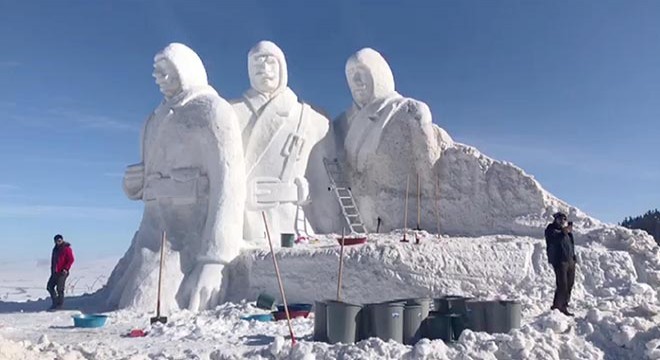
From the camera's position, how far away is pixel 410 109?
528 inches

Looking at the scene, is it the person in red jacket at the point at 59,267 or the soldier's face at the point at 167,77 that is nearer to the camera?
the person in red jacket at the point at 59,267

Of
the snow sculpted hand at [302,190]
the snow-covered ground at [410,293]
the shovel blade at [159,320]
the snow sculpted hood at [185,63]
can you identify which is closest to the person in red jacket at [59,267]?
the snow-covered ground at [410,293]

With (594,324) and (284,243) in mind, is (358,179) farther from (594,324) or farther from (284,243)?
(594,324)

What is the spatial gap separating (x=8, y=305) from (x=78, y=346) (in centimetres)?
598

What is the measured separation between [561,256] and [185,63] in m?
7.40

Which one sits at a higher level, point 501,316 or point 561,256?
point 561,256

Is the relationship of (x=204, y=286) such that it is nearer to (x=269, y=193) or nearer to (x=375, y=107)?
(x=269, y=193)

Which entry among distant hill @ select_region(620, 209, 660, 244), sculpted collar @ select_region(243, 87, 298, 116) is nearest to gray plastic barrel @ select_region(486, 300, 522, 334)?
sculpted collar @ select_region(243, 87, 298, 116)

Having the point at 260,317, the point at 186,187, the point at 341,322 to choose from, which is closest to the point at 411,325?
the point at 341,322

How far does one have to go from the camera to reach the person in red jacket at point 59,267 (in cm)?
1165

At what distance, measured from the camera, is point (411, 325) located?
7.89 m

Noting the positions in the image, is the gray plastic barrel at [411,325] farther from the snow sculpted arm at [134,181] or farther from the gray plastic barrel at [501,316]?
the snow sculpted arm at [134,181]

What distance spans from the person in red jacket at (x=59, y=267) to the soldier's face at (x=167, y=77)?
316 cm

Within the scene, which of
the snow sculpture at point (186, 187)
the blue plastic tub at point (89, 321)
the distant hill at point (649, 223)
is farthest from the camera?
the distant hill at point (649, 223)
